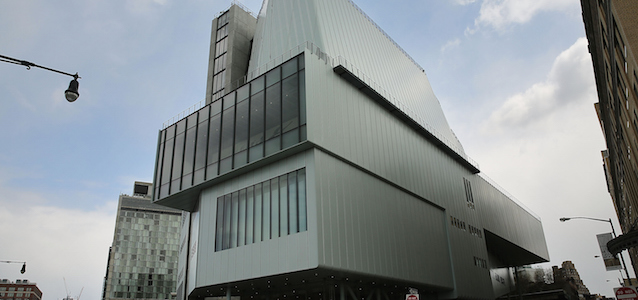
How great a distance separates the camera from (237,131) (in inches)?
1344

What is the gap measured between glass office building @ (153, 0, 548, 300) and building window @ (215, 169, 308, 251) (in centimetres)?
8

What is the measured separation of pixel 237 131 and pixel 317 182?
28.7ft

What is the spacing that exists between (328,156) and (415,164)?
13609 millimetres

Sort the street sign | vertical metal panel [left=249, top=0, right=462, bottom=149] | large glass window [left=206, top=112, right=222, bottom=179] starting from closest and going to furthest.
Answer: the street sign, large glass window [left=206, top=112, right=222, bottom=179], vertical metal panel [left=249, top=0, right=462, bottom=149]

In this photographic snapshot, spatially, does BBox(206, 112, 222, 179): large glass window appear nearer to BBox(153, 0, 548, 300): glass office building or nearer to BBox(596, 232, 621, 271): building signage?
BBox(153, 0, 548, 300): glass office building

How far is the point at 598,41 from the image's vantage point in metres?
27.4

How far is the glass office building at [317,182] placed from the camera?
29844mm

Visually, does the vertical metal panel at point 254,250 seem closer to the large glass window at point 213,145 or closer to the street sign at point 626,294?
the large glass window at point 213,145

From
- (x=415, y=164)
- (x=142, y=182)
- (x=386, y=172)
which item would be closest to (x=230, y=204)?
(x=386, y=172)

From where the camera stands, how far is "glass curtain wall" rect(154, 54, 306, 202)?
103ft

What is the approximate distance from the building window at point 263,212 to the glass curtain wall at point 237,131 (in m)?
1.04

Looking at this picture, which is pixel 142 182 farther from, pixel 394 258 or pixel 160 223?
pixel 394 258

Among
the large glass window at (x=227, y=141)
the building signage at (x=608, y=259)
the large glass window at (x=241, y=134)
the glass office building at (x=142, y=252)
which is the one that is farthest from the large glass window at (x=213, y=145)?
the glass office building at (x=142, y=252)

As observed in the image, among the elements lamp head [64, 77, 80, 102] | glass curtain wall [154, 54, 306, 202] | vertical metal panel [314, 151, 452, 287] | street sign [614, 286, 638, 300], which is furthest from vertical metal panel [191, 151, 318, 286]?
lamp head [64, 77, 80, 102]
